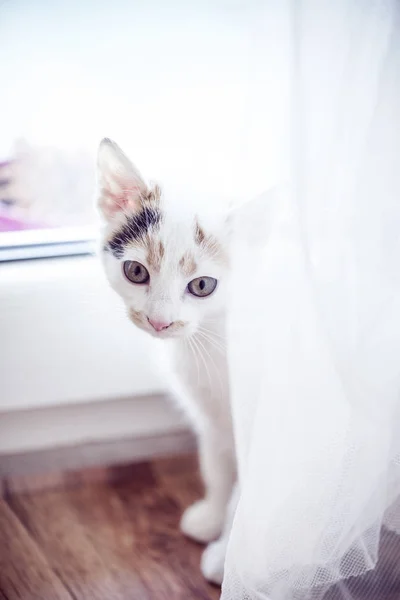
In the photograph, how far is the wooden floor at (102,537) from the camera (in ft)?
2.92

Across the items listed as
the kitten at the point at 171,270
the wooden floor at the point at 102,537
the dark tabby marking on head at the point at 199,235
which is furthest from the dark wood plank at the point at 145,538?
the dark tabby marking on head at the point at 199,235

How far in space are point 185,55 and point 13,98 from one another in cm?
27

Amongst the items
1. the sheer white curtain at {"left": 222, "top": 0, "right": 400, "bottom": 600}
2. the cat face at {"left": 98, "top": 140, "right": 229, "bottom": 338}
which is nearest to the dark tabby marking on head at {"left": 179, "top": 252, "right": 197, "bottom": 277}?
the cat face at {"left": 98, "top": 140, "right": 229, "bottom": 338}

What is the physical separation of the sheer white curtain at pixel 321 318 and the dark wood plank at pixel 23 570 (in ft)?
1.05

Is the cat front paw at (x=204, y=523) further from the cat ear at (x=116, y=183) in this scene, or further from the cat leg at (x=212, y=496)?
the cat ear at (x=116, y=183)

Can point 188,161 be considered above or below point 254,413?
above

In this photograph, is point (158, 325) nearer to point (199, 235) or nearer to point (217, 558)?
point (199, 235)

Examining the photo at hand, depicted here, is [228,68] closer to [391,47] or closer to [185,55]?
[185,55]

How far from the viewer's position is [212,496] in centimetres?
101

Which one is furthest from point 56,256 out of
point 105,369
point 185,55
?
point 185,55

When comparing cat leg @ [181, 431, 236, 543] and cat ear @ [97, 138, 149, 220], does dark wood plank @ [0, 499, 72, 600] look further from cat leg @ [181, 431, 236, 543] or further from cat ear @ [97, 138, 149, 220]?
cat ear @ [97, 138, 149, 220]

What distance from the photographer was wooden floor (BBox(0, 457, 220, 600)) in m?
0.89

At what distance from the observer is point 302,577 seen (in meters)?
0.71

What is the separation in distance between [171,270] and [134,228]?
0.27 ft
